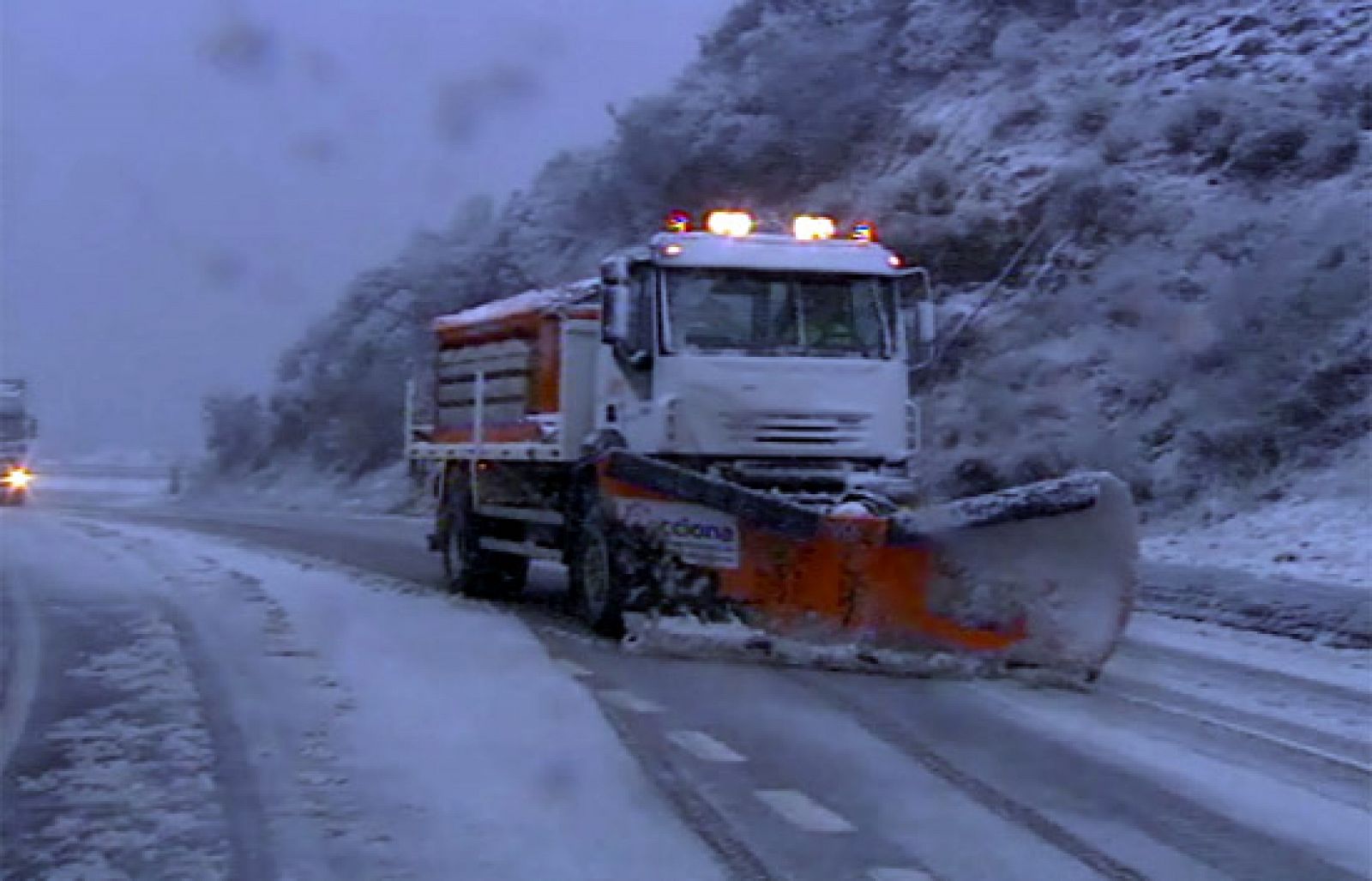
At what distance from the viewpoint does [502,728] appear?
962cm

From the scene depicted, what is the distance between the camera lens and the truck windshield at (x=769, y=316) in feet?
44.8

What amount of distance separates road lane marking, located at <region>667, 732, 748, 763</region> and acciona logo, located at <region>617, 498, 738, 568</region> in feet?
9.26

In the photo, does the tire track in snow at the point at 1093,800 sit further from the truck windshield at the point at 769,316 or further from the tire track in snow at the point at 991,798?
the truck windshield at the point at 769,316

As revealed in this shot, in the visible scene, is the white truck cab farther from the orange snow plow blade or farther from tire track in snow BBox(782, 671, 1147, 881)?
tire track in snow BBox(782, 671, 1147, 881)

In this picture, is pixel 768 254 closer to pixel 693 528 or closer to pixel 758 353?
pixel 758 353

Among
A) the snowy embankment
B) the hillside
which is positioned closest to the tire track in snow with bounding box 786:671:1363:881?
the snowy embankment

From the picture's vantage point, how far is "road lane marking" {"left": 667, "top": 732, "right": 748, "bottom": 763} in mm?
8961

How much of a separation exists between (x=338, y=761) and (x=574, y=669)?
3170 mm

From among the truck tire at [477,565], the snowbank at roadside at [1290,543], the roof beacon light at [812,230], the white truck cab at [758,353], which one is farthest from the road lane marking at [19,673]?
the snowbank at roadside at [1290,543]

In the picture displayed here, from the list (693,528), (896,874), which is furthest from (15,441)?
(896,874)

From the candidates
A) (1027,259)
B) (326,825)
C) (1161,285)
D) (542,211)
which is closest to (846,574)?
(326,825)

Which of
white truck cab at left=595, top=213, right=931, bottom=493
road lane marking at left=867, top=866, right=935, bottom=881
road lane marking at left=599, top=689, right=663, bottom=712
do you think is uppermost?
white truck cab at left=595, top=213, right=931, bottom=493

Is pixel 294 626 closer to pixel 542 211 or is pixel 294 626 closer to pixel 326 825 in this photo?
pixel 326 825

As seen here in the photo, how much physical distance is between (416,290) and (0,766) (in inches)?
1433
